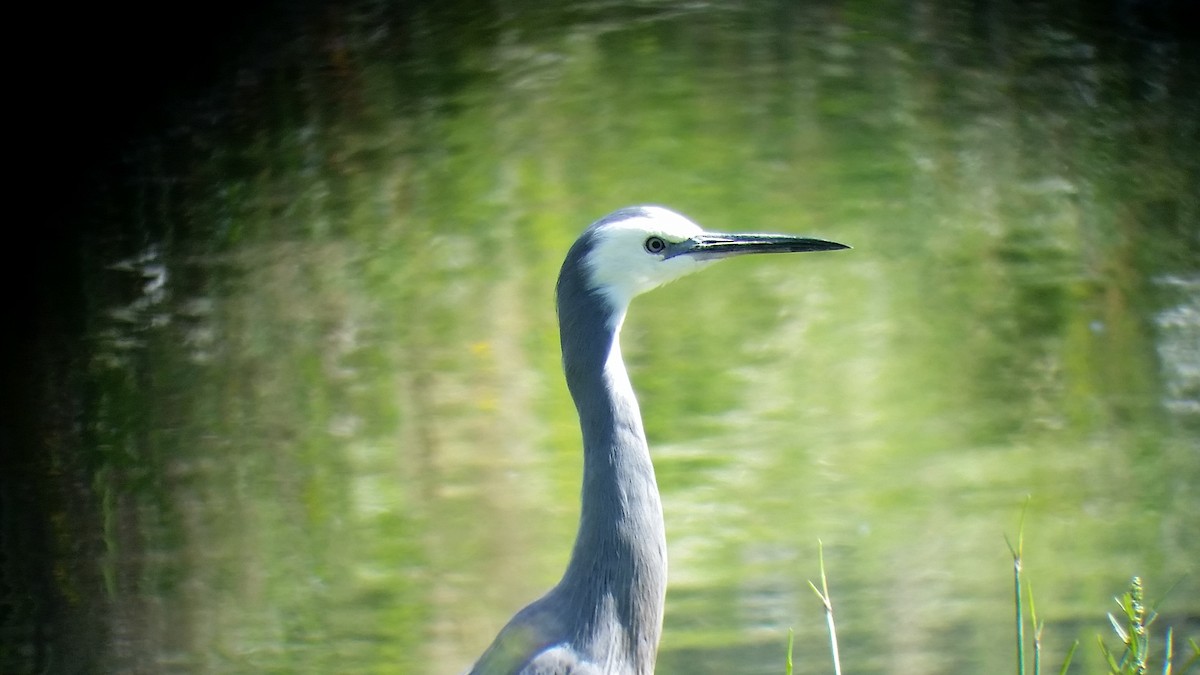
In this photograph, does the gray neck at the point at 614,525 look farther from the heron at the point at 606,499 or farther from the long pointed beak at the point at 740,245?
the long pointed beak at the point at 740,245

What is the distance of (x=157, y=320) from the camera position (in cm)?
486

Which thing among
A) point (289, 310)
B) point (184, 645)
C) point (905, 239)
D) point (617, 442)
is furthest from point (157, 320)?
point (617, 442)

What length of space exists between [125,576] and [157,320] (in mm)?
1238

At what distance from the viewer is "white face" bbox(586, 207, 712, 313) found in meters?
2.04

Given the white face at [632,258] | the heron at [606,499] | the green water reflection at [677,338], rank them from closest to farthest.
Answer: the heron at [606,499] → the white face at [632,258] → the green water reflection at [677,338]

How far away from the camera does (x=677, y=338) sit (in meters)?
4.73

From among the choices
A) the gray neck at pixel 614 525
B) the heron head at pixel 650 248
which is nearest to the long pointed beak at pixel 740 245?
the heron head at pixel 650 248

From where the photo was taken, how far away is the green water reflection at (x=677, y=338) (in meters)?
3.69

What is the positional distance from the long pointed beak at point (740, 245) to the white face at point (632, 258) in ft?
0.04

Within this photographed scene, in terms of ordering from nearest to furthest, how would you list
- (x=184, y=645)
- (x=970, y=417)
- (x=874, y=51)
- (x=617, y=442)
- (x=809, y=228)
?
(x=617, y=442) → (x=184, y=645) → (x=970, y=417) → (x=809, y=228) → (x=874, y=51)

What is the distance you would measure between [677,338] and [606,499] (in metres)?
2.82

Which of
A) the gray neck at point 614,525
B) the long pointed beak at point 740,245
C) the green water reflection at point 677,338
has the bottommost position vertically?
the green water reflection at point 677,338

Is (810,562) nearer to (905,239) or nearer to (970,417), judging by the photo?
(970,417)

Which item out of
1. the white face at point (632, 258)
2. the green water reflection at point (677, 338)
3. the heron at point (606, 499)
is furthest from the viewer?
the green water reflection at point (677, 338)
